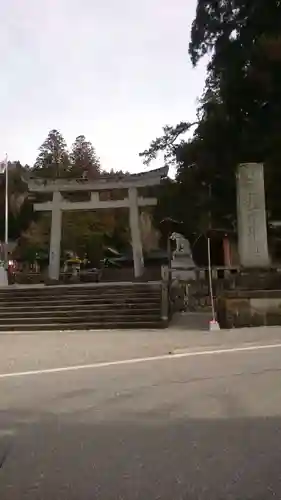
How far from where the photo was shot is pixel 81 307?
19.5m

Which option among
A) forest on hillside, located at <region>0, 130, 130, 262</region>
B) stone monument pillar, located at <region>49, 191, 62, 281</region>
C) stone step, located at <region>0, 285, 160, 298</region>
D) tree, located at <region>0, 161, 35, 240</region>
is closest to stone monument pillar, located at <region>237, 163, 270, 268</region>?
stone step, located at <region>0, 285, 160, 298</region>

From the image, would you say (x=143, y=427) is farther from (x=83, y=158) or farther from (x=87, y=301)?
(x=83, y=158)

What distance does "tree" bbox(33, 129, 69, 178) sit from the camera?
5403 centimetres

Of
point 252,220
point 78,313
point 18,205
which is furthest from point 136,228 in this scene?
point 18,205

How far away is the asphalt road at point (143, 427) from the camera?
4176 millimetres

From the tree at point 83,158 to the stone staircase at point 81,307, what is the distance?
1357 inches

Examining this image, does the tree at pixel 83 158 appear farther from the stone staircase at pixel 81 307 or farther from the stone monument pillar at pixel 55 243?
the stone staircase at pixel 81 307

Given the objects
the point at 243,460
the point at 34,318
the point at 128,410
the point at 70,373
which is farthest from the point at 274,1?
the point at 243,460

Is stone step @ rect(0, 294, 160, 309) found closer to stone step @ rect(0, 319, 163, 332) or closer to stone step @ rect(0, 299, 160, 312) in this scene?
stone step @ rect(0, 299, 160, 312)

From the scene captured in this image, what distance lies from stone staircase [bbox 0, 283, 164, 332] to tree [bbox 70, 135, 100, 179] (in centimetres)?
3446

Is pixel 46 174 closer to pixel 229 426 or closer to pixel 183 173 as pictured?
pixel 183 173

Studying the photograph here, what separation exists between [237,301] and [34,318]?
21.5 feet

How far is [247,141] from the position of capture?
2203 centimetres

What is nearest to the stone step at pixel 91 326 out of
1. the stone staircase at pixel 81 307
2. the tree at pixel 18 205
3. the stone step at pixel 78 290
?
the stone staircase at pixel 81 307
